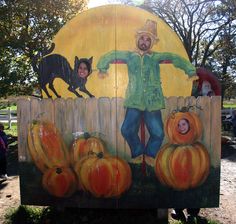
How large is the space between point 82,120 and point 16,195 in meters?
2.65

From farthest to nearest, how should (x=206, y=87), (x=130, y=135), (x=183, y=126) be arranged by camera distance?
(x=206, y=87)
(x=130, y=135)
(x=183, y=126)

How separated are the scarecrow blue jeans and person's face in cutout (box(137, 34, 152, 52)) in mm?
1039

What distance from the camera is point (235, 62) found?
1407 inches

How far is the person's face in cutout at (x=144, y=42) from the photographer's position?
6.21 metres

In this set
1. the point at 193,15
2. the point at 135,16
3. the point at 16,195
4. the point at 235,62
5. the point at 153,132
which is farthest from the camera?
the point at 235,62

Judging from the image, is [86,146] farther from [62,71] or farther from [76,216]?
[62,71]

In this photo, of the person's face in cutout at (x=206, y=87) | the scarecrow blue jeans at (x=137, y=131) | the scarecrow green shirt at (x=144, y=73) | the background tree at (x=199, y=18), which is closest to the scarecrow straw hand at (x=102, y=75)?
the scarecrow green shirt at (x=144, y=73)

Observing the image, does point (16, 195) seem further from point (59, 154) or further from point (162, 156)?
point (162, 156)

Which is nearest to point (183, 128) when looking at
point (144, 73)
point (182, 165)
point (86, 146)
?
point (182, 165)

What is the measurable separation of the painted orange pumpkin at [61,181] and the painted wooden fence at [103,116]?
20.8 inches

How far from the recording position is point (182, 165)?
19.3 feet

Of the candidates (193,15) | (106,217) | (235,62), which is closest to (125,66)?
(106,217)

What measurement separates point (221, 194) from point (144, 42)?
11.6ft

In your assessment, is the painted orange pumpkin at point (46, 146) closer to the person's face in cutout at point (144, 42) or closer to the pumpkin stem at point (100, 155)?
the pumpkin stem at point (100, 155)
